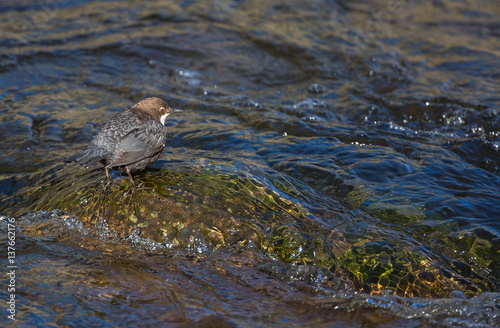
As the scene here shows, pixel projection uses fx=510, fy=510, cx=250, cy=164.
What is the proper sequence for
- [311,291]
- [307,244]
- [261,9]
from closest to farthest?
[311,291]
[307,244]
[261,9]

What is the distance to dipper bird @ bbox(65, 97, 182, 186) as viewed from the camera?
4.17 m

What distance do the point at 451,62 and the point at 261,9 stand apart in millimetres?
4203

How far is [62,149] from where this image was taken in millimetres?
5805

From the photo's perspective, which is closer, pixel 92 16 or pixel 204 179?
pixel 204 179

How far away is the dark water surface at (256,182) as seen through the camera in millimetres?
3486

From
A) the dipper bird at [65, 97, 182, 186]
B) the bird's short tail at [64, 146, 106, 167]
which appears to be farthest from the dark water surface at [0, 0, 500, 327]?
the bird's short tail at [64, 146, 106, 167]

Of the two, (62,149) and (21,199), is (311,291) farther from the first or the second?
(62,149)

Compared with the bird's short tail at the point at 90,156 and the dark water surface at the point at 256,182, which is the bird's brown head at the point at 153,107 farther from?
the bird's short tail at the point at 90,156

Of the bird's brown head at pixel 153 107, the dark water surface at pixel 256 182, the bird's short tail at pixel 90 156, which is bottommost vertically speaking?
the dark water surface at pixel 256 182

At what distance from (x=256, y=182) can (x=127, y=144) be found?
1.15 meters

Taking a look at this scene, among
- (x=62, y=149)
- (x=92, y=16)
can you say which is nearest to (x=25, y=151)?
(x=62, y=149)

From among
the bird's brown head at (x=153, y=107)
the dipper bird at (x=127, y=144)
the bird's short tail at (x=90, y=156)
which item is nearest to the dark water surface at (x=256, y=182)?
the dipper bird at (x=127, y=144)

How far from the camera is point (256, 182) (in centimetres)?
448

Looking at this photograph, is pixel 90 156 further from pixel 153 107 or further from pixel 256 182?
pixel 256 182
